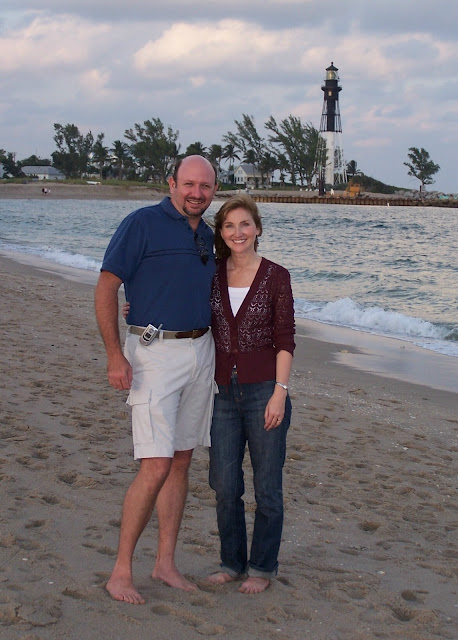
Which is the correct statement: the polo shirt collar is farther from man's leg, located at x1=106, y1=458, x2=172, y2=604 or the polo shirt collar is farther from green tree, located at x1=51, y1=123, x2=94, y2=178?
green tree, located at x1=51, y1=123, x2=94, y2=178

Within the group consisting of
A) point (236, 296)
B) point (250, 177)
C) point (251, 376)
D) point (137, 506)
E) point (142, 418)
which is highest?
point (250, 177)

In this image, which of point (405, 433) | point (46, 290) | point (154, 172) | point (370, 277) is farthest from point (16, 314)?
point (154, 172)

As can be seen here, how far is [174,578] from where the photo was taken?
3.63 metres

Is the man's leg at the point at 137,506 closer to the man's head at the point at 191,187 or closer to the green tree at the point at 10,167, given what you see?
the man's head at the point at 191,187

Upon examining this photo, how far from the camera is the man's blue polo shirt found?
3496mm

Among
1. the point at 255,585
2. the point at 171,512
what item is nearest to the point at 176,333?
the point at 171,512

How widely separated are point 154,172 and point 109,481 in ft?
450

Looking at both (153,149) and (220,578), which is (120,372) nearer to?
(220,578)

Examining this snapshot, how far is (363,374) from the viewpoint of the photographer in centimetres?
935

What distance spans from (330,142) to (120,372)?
13097 centimetres

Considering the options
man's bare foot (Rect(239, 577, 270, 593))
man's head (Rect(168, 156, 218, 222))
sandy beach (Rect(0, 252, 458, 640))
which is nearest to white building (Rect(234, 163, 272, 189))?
sandy beach (Rect(0, 252, 458, 640))

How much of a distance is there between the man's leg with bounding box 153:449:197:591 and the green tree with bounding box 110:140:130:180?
451 ft

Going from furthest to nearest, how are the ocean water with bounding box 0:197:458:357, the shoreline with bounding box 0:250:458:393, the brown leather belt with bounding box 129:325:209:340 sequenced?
the ocean water with bounding box 0:197:458:357 < the shoreline with bounding box 0:250:458:393 < the brown leather belt with bounding box 129:325:209:340

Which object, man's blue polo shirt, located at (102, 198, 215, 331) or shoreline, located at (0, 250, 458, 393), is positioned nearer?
man's blue polo shirt, located at (102, 198, 215, 331)
